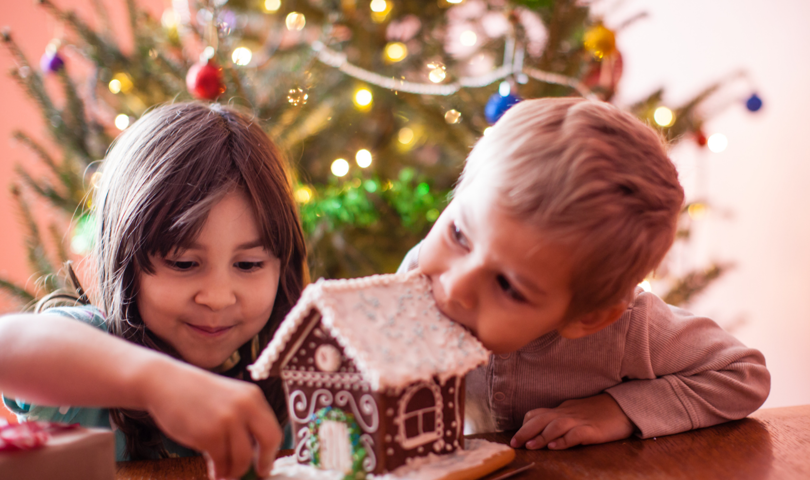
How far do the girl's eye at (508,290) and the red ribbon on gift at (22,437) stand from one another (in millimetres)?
402

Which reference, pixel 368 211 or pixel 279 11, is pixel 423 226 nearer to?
pixel 368 211

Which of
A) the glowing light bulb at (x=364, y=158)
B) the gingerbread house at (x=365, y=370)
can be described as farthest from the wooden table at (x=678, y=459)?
the glowing light bulb at (x=364, y=158)

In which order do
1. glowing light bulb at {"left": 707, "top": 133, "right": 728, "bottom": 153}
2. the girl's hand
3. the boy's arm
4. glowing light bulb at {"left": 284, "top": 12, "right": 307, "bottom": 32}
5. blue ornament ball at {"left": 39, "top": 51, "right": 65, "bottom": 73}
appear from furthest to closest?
glowing light bulb at {"left": 707, "top": 133, "right": 728, "bottom": 153} → glowing light bulb at {"left": 284, "top": 12, "right": 307, "bottom": 32} → blue ornament ball at {"left": 39, "top": 51, "right": 65, "bottom": 73} → the boy's arm → the girl's hand

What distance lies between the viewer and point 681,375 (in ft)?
2.38

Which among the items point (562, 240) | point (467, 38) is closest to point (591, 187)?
point (562, 240)

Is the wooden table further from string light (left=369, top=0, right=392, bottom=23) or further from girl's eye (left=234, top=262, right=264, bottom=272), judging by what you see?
string light (left=369, top=0, right=392, bottom=23)

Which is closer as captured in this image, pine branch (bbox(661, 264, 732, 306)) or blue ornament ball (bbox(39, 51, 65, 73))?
blue ornament ball (bbox(39, 51, 65, 73))

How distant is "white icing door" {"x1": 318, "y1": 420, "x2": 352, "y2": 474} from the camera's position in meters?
0.50

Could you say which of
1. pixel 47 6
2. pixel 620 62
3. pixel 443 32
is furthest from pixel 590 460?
pixel 443 32

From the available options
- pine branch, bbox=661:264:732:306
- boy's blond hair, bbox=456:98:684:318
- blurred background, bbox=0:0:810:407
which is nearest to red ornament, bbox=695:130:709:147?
blurred background, bbox=0:0:810:407

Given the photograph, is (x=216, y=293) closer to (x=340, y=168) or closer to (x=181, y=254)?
(x=181, y=254)

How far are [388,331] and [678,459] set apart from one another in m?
0.35

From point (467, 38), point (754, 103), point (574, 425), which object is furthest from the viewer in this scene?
point (467, 38)

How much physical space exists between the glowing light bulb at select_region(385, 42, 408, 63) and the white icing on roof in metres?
1.30
